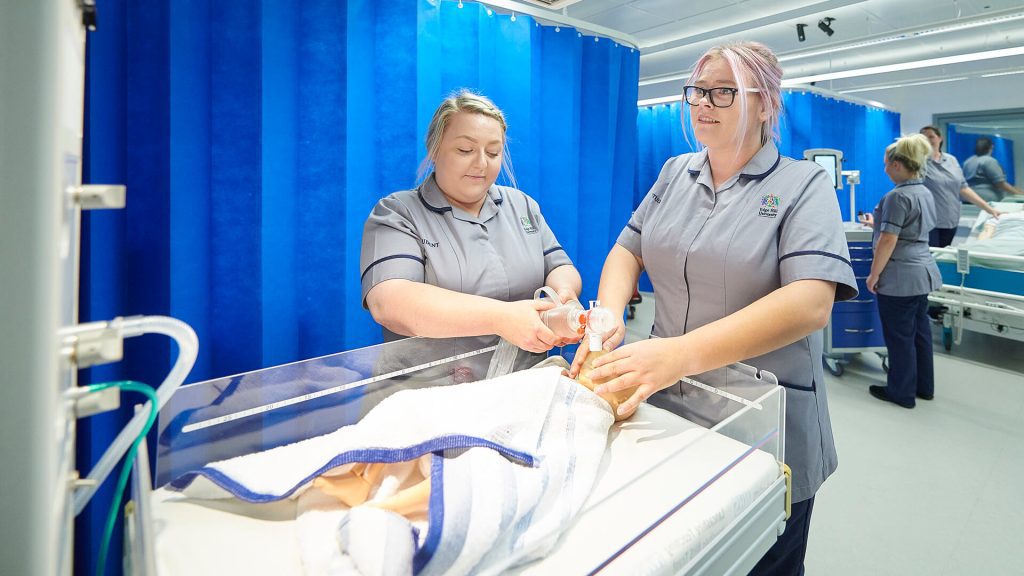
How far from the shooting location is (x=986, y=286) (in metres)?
3.95

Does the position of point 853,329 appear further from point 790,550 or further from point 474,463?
point 474,463

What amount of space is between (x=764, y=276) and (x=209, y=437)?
1.11 meters

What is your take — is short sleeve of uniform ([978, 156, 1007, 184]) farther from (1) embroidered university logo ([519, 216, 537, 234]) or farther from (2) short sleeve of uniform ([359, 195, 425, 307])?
(2) short sleeve of uniform ([359, 195, 425, 307])

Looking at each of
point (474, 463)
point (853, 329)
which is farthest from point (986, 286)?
point (474, 463)

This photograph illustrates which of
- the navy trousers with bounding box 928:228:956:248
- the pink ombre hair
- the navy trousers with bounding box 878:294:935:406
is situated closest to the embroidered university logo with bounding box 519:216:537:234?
the pink ombre hair

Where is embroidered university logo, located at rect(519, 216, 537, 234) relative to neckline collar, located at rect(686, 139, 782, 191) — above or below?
below

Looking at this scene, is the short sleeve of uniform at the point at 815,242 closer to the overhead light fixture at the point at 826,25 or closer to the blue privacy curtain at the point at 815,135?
the blue privacy curtain at the point at 815,135

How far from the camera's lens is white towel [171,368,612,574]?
1.98 ft

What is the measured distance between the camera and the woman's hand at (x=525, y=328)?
1.15 meters

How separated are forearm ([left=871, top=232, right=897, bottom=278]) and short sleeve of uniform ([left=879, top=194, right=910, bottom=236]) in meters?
0.03

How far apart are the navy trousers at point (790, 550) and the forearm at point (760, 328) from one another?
0.42 meters

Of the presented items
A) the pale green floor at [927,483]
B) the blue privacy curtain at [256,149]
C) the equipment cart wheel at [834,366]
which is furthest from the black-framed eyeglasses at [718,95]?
the equipment cart wheel at [834,366]

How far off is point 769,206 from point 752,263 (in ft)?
0.44

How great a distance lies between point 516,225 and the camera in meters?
1.65
